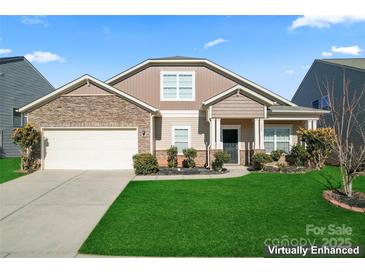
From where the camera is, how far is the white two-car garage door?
48.2ft

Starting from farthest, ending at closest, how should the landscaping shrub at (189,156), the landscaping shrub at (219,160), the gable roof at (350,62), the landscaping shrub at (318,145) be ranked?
the gable roof at (350,62), the landscaping shrub at (189,156), the landscaping shrub at (318,145), the landscaping shrub at (219,160)

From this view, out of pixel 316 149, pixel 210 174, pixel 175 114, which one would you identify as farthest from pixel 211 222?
pixel 175 114

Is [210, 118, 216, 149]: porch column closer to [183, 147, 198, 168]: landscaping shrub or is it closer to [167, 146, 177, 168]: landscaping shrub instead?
[183, 147, 198, 168]: landscaping shrub

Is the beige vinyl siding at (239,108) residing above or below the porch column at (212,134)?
above

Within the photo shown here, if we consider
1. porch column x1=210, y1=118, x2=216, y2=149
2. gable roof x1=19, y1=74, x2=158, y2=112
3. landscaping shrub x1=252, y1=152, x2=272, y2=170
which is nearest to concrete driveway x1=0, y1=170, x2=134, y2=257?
gable roof x1=19, y1=74, x2=158, y2=112

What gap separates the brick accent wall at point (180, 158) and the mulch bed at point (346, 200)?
8.36 metres

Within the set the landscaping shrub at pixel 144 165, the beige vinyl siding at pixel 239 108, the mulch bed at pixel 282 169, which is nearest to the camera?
the mulch bed at pixel 282 169

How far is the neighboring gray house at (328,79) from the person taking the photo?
54.0ft

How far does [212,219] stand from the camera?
256 inches

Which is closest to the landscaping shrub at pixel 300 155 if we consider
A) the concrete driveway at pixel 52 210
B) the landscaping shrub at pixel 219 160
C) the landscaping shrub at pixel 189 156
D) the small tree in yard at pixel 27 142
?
the landscaping shrub at pixel 219 160

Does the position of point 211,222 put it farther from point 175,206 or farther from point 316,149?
point 316,149

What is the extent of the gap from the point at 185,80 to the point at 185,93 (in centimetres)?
80

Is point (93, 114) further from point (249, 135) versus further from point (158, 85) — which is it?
point (249, 135)

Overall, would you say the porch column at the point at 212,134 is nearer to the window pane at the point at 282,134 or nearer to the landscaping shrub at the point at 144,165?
the landscaping shrub at the point at 144,165
